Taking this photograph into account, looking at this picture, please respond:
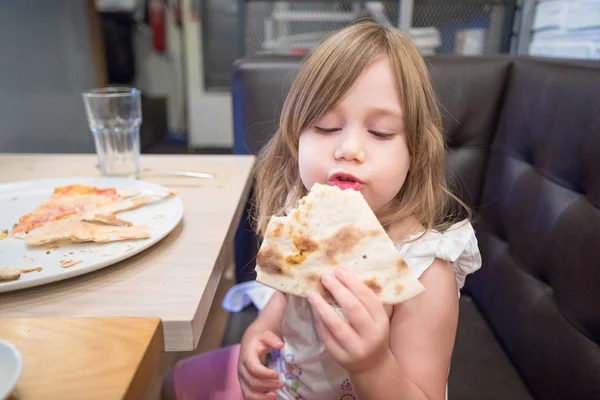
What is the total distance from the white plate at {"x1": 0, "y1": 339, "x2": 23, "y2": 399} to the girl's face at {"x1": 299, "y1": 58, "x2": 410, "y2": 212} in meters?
0.43

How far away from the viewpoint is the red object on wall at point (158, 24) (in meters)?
4.57

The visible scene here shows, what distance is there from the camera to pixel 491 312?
3.72ft

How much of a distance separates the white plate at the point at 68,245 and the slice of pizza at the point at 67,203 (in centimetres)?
2

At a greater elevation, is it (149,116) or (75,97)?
(75,97)

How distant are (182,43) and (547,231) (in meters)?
4.48

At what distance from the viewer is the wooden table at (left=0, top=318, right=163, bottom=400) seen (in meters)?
0.41

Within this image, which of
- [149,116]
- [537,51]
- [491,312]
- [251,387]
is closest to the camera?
[251,387]

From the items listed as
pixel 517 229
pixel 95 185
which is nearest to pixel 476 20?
pixel 517 229

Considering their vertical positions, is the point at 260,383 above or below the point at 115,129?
below

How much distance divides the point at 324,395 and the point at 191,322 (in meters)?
0.37

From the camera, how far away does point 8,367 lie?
41cm

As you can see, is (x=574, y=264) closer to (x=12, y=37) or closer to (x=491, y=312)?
(x=491, y=312)

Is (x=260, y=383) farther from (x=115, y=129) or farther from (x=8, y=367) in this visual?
(x=115, y=129)

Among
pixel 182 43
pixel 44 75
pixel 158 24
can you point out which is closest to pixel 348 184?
pixel 44 75
